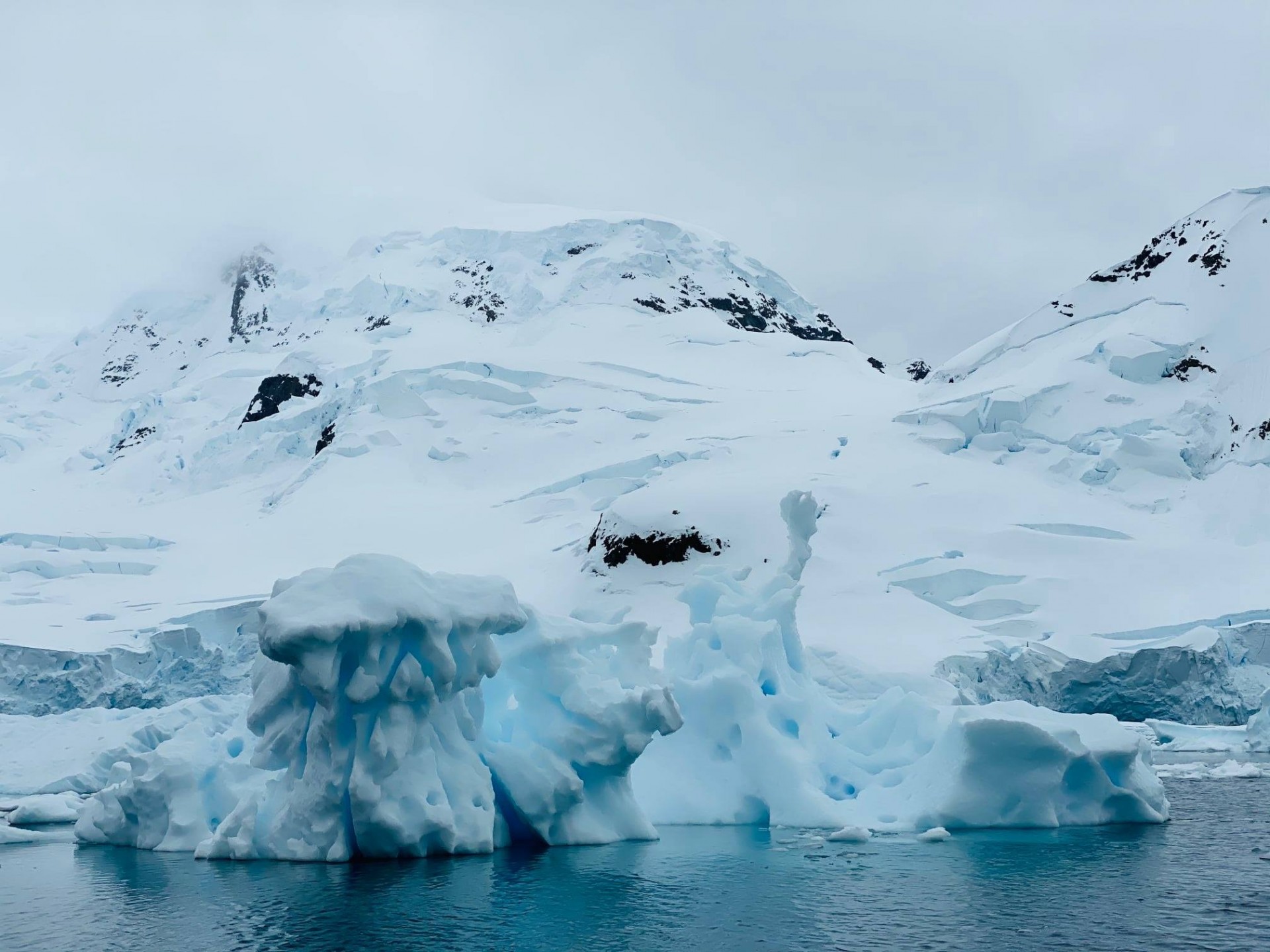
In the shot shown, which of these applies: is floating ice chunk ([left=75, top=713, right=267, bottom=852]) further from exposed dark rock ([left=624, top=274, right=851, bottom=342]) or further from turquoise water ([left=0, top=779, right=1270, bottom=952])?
exposed dark rock ([left=624, top=274, right=851, bottom=342])

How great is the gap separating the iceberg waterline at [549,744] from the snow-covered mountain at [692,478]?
2578 mm

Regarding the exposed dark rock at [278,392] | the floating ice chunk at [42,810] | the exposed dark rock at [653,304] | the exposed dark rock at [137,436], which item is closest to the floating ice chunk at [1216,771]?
the floating ice chunk at [42,810]

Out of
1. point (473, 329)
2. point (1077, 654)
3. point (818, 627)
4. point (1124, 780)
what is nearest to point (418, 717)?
point (1124, 780)

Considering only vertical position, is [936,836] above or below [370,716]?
below

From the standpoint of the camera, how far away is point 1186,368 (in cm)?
4388

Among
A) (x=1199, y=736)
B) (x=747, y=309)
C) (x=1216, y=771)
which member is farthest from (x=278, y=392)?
(x=1216, y=771)

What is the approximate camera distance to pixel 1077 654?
30.1 meters

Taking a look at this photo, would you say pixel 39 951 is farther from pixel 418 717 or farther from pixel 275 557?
pixel 275 557

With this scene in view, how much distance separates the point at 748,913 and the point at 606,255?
67269 mm

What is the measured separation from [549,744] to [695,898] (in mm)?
3745

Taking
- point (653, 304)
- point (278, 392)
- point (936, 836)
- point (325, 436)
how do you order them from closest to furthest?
point (936, 836) → point (325, 436) → point (278, 392) → point (653, 304)

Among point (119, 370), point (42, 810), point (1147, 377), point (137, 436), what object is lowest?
point (42, 810)

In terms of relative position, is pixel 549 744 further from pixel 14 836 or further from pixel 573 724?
pixel 14 836

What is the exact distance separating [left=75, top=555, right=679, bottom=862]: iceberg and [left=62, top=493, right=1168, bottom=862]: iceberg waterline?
0.03 meters
